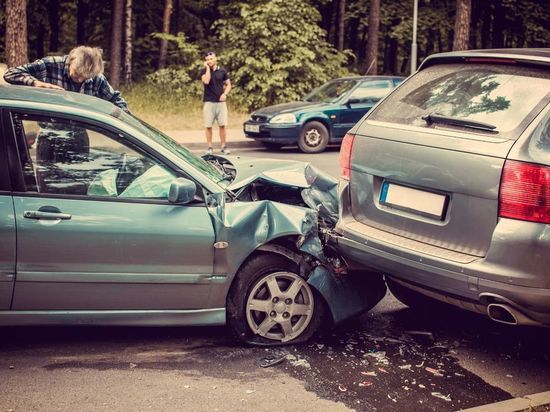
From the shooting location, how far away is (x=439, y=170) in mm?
4055

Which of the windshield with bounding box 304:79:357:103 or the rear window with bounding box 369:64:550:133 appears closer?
the rear window with bounding box 369:64:550:133

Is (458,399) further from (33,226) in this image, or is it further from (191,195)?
(33,226)

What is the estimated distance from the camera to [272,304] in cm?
450

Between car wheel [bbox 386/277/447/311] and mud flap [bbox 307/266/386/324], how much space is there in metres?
0.48

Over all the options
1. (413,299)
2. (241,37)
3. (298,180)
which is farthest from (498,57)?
(241,37)

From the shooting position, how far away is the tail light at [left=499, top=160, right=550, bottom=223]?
145 inches

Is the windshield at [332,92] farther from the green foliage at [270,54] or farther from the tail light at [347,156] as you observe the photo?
the tail light at [347,156]

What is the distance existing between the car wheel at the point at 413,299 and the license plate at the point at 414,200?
105 centimetres

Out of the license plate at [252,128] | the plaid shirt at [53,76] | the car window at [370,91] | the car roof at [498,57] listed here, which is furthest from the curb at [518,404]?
the car window at [370,91]

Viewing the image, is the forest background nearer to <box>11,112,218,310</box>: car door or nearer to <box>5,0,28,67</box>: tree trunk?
<box>5,0,28,67</box>: tree trunk

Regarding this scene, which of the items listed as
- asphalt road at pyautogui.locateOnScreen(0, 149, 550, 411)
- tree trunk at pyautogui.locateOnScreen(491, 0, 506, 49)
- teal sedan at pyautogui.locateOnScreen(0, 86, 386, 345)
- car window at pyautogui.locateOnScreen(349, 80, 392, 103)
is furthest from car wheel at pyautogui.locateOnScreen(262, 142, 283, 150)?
tree trunk at pyautogui.locateOnScreen(491, 0, 506, 49)

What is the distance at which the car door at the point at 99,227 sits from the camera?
4.12 m

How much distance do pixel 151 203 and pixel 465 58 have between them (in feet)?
7.00

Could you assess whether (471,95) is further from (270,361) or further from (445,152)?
(270,361)
